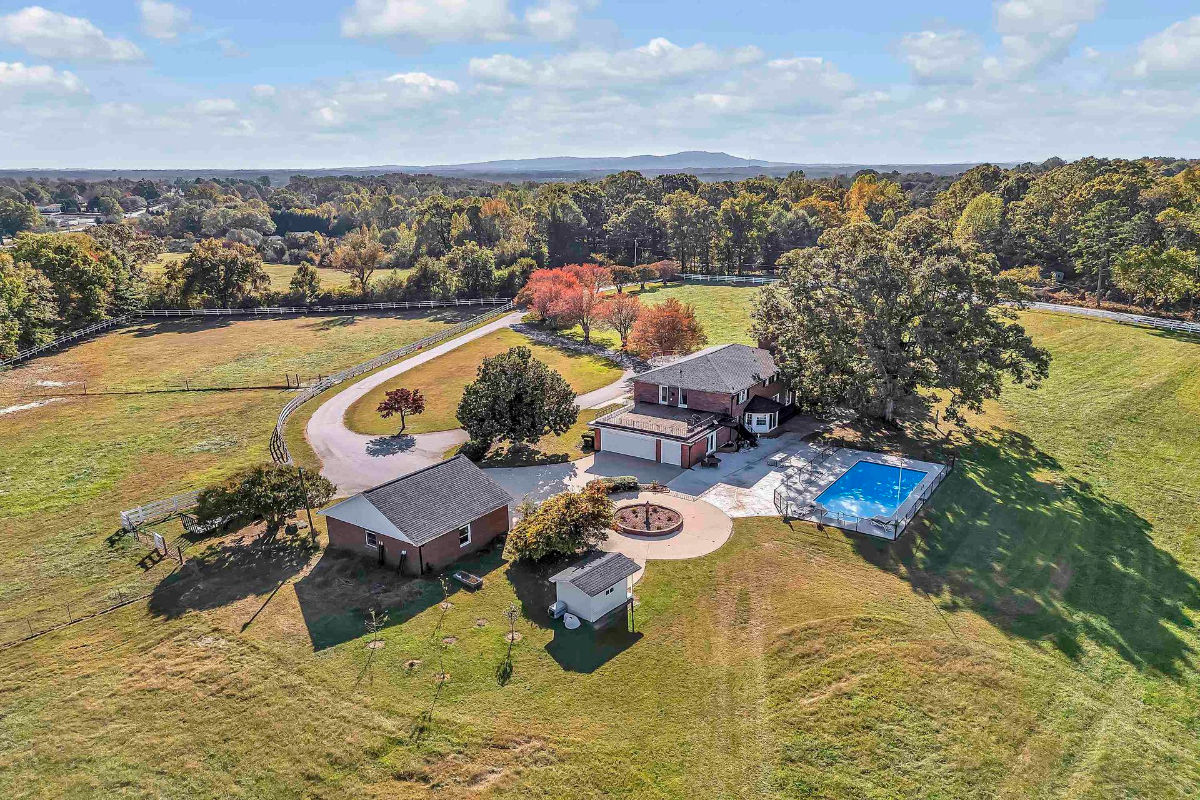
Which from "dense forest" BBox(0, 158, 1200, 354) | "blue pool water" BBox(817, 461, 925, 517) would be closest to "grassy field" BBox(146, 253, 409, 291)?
"dense forest" BBox(0, 158, 1200, 354)

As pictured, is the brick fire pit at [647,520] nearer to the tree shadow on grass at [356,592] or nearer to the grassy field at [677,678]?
the grassy field at [677,678]

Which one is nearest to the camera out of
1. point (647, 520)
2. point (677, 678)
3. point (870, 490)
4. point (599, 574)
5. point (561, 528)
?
point (677, 678)

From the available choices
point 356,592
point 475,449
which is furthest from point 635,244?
point 356,592

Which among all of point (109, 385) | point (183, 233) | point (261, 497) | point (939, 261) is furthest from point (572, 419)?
point (183, 233)

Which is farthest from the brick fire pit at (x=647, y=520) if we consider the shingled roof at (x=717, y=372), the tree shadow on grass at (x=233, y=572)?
the tree shadow on grass at (x=233, y=572)

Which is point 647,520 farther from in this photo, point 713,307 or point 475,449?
point 713,307
